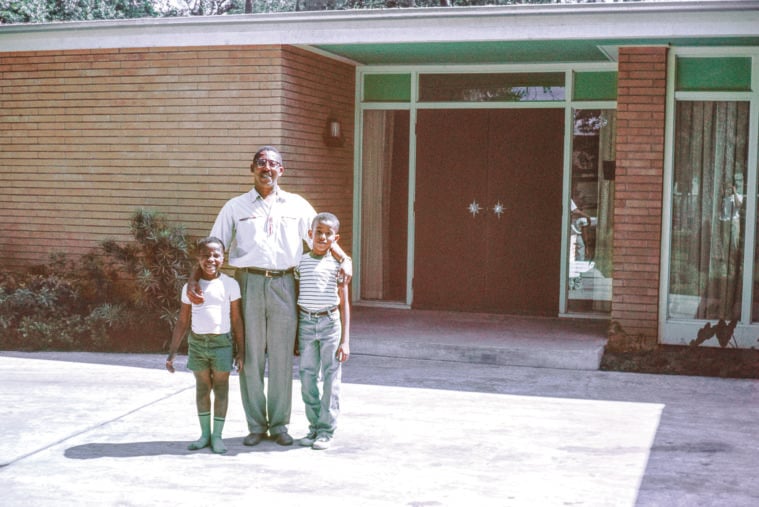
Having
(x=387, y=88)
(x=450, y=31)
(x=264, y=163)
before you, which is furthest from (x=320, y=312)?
(x=387, y=88)

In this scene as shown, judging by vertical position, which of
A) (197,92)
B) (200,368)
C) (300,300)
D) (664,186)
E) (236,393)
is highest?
(197,92)

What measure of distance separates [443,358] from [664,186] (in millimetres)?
2877

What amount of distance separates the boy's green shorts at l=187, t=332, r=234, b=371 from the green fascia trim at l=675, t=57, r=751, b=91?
20.1ft

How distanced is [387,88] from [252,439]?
6899 mm

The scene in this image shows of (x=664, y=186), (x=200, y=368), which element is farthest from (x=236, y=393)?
(x=664, y=186)

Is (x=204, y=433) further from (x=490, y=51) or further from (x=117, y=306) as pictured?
(x=490, y=51)

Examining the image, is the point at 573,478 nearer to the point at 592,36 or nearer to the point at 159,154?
the point at 592,36

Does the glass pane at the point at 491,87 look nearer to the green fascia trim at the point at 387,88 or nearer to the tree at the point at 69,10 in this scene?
the green fascia trim at the point at 387,88

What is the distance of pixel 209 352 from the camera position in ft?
21.6

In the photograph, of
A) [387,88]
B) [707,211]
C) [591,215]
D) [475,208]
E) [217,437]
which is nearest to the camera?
[217,437]

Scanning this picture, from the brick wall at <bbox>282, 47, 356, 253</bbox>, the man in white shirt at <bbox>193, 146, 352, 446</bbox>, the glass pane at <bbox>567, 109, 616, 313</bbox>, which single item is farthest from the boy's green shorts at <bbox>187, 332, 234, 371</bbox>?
the glass pane at <bbox>567, 109, 616, 313</bbox>

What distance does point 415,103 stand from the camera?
1272 centimetres

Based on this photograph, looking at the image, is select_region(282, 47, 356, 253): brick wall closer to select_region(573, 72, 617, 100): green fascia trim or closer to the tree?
select_region(573, 72, 617, 100): green fascia trim

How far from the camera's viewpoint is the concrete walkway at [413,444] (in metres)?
5.89
